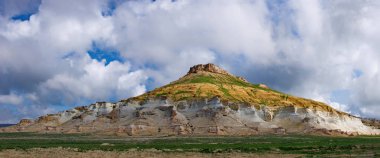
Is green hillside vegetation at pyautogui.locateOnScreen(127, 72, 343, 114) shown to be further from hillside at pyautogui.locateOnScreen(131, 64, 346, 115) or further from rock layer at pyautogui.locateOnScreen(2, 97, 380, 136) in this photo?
rock layer at pyautogui.locateOnScreen(2, 97, 380, 136)

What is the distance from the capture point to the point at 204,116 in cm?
14888

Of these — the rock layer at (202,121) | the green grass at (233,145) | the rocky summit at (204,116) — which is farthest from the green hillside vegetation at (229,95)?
the green grass at (233,145)

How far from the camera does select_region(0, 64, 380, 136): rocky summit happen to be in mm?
139750

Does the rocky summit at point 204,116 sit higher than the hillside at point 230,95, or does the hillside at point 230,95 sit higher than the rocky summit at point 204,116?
the hillside at point 230,95

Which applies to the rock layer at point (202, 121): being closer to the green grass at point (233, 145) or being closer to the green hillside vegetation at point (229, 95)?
the green hillside vegetation at point (229, 95)

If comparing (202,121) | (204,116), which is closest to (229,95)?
(204,116)

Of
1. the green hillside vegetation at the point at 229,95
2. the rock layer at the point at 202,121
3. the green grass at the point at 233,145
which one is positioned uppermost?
the green hillside vegetation at the point at 229,95

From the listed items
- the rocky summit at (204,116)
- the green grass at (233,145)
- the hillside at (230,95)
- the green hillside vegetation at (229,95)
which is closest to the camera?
the green grass at (233,145)

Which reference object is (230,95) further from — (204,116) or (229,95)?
(204,116)

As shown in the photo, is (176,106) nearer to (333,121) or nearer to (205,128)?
(205,128)

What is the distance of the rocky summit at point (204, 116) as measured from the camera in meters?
140

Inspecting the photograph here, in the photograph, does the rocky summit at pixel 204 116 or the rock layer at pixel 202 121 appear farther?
the rocky summit at pixel 204 116

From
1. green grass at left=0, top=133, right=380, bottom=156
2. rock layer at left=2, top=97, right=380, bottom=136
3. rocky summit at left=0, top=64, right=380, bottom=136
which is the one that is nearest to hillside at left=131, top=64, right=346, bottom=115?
rocky summit at left=0, top=64, right=380, bottom=136

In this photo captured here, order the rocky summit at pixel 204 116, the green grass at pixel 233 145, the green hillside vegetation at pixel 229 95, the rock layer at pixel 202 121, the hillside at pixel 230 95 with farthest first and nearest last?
the hillside at pixel 230 95
the green hillside vegetation at pixel 229 95
the rocky summit at pixel 204 116
the rock layer at pixel 202 121
the green grass at pixel 233 145
